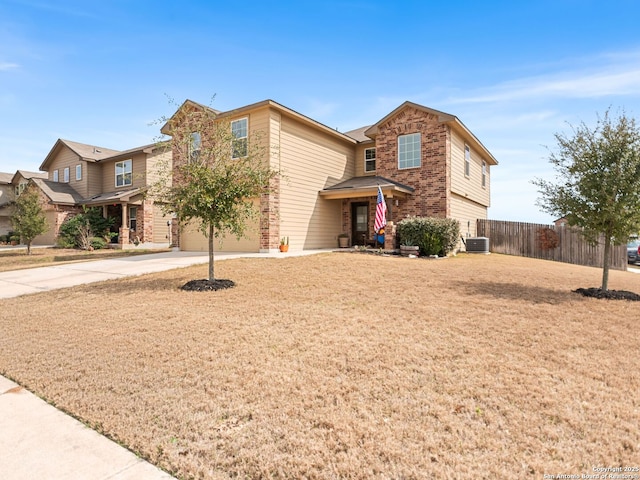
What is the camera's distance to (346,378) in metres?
3.44

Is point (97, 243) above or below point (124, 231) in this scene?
below

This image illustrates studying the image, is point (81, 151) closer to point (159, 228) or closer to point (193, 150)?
point (159, 228)

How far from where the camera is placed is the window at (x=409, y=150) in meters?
16.2

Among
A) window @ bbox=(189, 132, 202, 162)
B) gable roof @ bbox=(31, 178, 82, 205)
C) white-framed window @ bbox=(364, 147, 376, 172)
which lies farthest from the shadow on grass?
gable roof @ bbox=(31, 178, 82, 205)

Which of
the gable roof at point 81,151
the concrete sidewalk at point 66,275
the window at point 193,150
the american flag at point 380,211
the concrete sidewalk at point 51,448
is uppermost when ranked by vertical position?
the gable roof at point 81,151

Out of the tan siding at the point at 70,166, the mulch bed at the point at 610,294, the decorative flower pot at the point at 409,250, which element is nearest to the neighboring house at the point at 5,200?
the tan siding at the point at 70,166

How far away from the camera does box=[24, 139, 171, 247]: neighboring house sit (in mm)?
23125

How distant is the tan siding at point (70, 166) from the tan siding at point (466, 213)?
1022 inches

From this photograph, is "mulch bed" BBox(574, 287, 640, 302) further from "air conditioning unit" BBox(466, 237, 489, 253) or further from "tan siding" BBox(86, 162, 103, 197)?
"tan siding" BBox(86, 162, 103, 197)

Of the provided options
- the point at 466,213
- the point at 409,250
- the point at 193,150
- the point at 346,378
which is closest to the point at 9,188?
the point at 193,150

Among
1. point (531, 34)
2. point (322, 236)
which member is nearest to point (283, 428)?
point (531, 34)

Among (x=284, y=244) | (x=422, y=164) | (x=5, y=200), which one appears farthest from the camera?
(x=5, y=200)

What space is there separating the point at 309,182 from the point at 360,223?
366 cm

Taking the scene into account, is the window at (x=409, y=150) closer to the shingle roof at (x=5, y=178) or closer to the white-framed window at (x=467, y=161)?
the white-framed window at (x=467, y=161)
